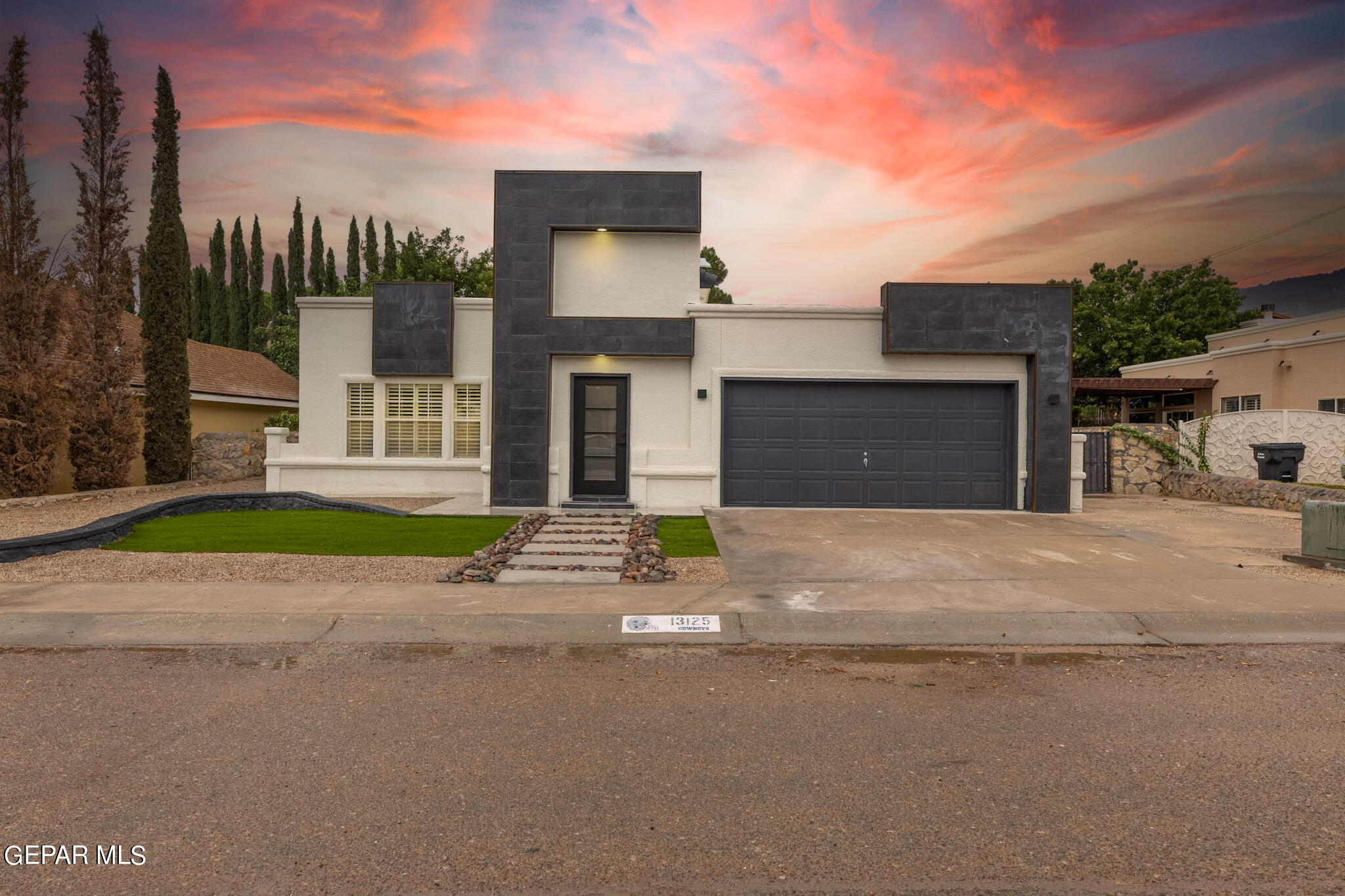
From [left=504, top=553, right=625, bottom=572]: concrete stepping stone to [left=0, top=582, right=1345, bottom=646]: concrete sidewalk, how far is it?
120cm

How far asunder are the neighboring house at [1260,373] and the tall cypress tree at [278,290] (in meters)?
46.1

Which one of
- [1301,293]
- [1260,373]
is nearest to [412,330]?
[1260,373]

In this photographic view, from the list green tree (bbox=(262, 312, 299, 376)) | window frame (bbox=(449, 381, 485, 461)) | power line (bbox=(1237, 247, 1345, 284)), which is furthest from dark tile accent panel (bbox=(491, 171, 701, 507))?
power line (bbox=(1237, 247, 1345, 284))

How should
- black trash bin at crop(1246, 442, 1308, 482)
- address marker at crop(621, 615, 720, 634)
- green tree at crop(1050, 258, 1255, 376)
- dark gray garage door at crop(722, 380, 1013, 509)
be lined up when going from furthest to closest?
green tree at crop(1050, 258, 1255, 376), black trash bin at crop(1246, 442, 1308, 482), dark gray garage door at crop(722, 380, 1013, 509), address marker at crop(621, 615, 720, 634)

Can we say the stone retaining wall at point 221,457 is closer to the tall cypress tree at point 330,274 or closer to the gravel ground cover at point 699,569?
the gravel ground cover at point 699,569

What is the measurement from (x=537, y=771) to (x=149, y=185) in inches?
831

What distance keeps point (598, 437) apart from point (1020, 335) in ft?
27.8

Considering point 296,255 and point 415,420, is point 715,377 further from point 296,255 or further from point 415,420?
point 296,255

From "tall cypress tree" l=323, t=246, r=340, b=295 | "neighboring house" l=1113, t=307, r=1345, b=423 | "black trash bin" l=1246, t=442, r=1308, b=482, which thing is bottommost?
"black trash bin" l=1246, t=442, r=1308, b=482

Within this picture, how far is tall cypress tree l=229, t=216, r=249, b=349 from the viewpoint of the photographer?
144 ft

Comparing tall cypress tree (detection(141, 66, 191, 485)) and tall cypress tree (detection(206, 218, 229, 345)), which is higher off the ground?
tall cypress tree (detection(206, 218, 229, 345))

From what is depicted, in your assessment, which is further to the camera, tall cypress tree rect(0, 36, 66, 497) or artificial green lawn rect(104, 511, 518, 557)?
tall cypress tree rect(0, 36, 66, 497)

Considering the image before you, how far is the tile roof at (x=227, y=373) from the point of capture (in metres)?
19.2

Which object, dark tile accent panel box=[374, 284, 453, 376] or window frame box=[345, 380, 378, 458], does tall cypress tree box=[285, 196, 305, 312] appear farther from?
dark tile accent panel box=[374, 284, 453, 376]
